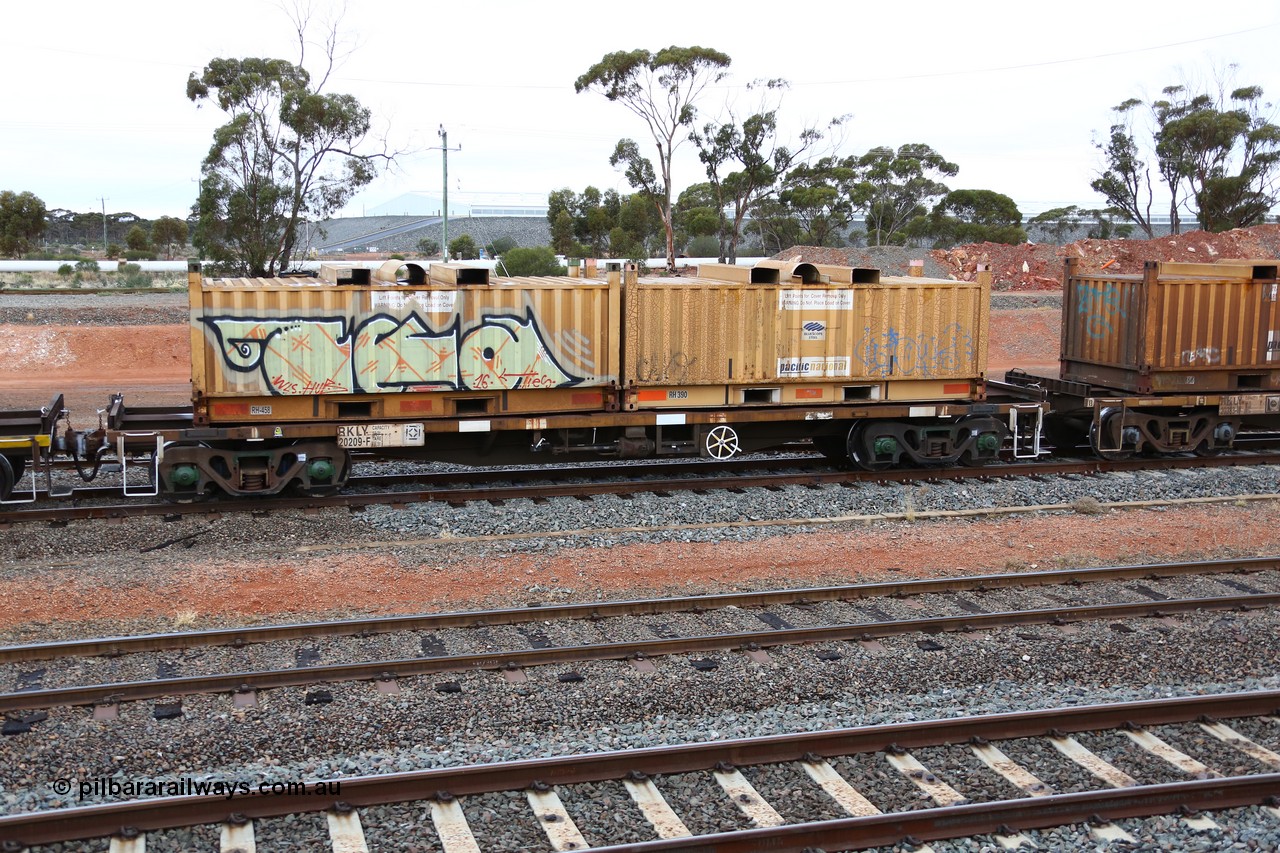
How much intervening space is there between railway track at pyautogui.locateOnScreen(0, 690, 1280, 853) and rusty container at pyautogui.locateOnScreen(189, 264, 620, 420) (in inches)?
318

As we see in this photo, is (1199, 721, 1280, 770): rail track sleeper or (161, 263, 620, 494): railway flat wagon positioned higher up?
(161, 263, 620, 494): railway flat wagon

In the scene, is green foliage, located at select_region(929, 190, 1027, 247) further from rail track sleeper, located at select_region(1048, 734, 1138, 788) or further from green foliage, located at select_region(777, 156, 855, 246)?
rail track sleeper, located at select_region(1048, 734, 1138, 788)

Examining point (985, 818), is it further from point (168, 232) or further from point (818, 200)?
point (168, 232)

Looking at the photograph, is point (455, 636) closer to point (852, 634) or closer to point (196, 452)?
point (852, 634)

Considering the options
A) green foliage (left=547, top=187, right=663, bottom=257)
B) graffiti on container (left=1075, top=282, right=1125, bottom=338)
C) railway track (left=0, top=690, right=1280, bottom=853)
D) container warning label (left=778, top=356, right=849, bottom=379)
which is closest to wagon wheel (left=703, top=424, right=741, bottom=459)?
container warning label (left=778, top=356, right=849, bottom=379)

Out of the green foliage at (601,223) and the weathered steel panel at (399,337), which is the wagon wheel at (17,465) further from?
the green foliage at (601,223)

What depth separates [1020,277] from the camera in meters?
50.7

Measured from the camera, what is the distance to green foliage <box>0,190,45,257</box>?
201 feet

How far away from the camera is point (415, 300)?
14.5 m

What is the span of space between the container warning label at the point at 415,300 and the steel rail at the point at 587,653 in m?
6.37

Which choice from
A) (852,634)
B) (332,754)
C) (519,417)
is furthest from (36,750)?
(519,417)

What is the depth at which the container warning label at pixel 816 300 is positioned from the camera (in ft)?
51.4

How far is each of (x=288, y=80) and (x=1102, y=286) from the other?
2927cm

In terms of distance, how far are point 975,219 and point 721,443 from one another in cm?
5456
